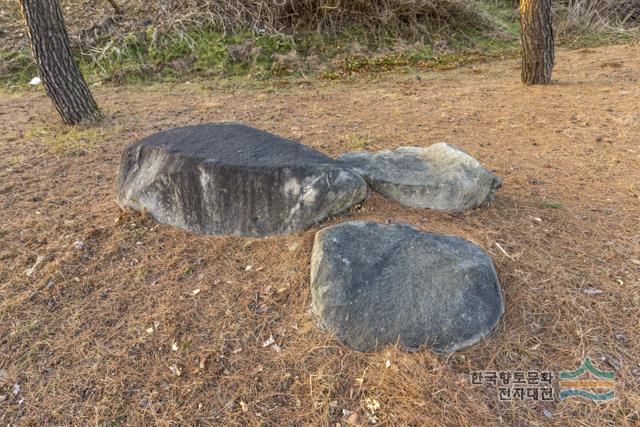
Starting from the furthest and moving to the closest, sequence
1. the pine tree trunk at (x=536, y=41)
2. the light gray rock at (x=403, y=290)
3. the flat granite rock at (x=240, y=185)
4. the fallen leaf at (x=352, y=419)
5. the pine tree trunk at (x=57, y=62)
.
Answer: the pine tree trunk at (x=536, y=41), the pine tree trunk at (x=57, y=62), the flat granite rock at (x=240, y=185), the light gray rock at (x=403, y=290), the fallen leaf at (x=352, y=419)

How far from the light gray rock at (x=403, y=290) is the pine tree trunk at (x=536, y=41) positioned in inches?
174

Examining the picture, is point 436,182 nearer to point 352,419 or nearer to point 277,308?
point 277,308

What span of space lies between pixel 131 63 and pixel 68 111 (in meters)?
2.55

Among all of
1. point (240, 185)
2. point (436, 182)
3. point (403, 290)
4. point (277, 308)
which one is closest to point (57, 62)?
point (240, 185)

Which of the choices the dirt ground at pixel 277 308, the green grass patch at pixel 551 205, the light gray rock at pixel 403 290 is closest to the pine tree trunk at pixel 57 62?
the dirt ground at pixel 277 308

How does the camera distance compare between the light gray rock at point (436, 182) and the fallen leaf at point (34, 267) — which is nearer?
the fallen leaf at point (34, 267)

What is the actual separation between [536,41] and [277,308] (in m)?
5.26

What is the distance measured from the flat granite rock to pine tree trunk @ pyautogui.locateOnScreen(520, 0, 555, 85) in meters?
4.31

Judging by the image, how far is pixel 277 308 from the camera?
2.09 meters

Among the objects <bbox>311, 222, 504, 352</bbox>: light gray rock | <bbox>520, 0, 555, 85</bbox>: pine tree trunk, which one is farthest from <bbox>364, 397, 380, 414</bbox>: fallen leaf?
<bbox>520, 0, 555, 85</bbox>: pine tree trunk

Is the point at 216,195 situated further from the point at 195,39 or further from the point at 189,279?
the point at 195,39

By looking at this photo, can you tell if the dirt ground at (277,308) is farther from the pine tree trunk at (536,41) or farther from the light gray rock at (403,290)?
the pine tree trunk at (536,41)

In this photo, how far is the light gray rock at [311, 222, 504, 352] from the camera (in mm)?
1813

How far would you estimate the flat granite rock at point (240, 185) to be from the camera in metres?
2.39
